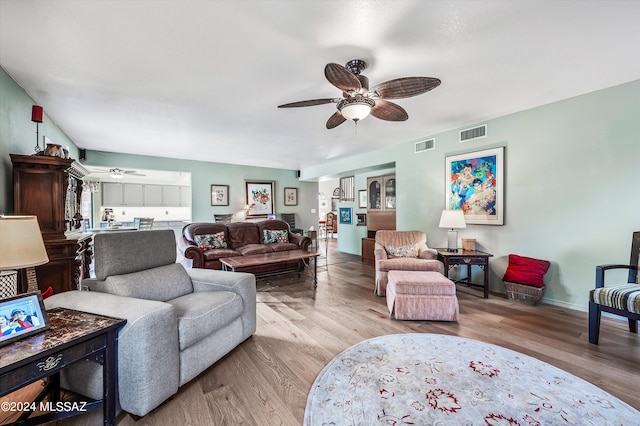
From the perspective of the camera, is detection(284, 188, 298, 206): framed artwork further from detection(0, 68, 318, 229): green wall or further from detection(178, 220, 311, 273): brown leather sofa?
detection(178, 220, 311, 273): brown leather sofa

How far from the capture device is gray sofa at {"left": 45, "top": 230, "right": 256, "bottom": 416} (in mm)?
1433

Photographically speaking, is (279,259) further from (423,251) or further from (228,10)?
(228,10)

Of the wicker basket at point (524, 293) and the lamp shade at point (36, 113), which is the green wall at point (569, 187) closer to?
the wicker basket at point (524, 293)

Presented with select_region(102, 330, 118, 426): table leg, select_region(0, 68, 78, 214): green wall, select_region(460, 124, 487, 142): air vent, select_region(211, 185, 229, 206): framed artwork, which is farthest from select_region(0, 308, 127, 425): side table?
select_region(211, 185, 229, 206): framed artwork

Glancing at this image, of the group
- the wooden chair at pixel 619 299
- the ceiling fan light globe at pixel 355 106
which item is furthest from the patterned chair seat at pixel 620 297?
the ceiling fan light globe at pixel 355 106

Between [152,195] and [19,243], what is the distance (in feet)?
27.1

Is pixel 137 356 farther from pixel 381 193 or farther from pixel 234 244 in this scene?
pixel 381 193

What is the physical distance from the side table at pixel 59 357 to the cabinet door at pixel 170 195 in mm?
8157

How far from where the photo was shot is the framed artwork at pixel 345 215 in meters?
7.14

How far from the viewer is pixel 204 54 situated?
2107 millimetres

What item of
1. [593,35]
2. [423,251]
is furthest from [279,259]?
[593,35]

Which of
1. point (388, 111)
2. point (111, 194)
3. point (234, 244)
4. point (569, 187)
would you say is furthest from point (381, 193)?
point (111, 194)

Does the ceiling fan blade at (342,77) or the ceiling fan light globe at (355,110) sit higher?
the ceiling fan blade at (342,77)

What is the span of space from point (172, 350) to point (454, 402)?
1762 mm
